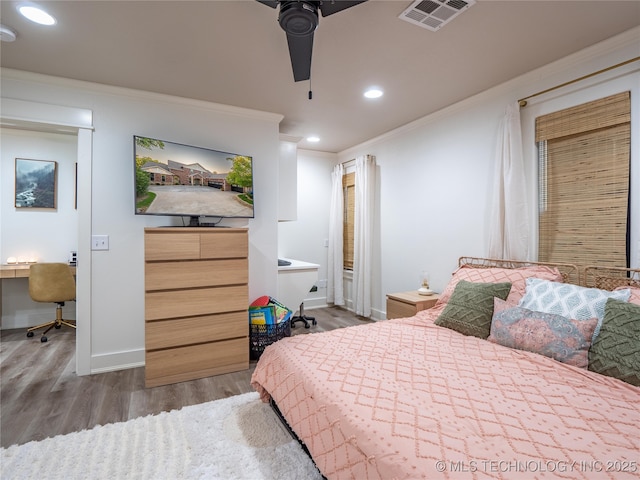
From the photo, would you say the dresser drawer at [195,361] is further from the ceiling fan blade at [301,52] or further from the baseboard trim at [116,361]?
the ceiling fan blade at [301,52]

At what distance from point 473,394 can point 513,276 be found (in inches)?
53.7

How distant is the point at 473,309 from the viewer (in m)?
2.26

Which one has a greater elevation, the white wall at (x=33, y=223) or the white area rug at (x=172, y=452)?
the white wall at (x=33, y=223)

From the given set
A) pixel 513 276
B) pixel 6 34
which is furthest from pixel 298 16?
pixel 513 276

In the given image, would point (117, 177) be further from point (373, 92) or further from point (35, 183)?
point (373, 92)

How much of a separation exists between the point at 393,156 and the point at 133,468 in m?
3.97

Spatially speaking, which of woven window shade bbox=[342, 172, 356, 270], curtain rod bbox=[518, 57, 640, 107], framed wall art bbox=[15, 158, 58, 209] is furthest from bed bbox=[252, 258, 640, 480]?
framed wall art bbox=[15, 158, 58, 209]

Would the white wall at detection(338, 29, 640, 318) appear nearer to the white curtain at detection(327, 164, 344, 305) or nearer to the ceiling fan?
the white curtain at detection(327, 164, 344, 305)

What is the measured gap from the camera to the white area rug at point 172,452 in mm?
1594

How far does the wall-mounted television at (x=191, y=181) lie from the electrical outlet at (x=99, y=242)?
43 centimetres

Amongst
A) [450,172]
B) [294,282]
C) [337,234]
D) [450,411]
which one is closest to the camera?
[450,411]

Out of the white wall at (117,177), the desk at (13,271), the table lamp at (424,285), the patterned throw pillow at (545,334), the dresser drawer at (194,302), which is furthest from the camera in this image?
the desk at (13,271)

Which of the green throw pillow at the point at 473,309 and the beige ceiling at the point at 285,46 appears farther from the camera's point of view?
the green throw pillow at the point at 473,309

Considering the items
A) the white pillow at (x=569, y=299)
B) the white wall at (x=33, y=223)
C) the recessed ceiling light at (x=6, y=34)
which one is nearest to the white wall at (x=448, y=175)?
the white pillow at (x=569, y=299)
